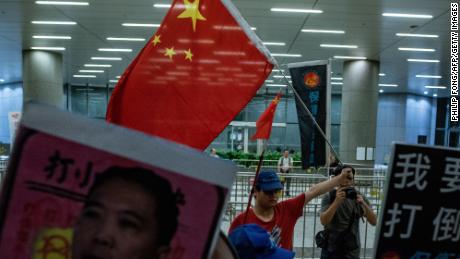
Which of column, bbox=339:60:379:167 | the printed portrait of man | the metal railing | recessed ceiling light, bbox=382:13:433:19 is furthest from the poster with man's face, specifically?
column, bbox=339:60:379:167

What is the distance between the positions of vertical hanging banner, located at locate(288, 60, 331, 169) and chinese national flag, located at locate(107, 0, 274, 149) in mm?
1996

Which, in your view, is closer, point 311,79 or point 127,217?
point 127,217

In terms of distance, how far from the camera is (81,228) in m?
1.14

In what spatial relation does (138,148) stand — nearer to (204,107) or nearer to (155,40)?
(204,107)

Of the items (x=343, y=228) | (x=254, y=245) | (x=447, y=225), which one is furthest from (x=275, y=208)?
(x=447, y=225)

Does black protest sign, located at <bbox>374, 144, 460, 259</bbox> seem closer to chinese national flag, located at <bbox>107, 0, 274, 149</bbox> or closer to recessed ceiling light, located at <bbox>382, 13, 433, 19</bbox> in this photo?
chinese national flag, located at <bbox>107, 0, 274, 149</bbox>

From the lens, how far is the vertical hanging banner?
5211 millimetres

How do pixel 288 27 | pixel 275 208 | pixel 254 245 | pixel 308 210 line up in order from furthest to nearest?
1. pixel 288 27
2. pixel 308 210
3. pixel 275 208
4. pixel 254 245

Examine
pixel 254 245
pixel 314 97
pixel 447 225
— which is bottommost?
pixel 254 245

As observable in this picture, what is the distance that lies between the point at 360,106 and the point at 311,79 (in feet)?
48.4

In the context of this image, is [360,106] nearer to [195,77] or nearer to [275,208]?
[275,208]

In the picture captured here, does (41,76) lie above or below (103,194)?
above

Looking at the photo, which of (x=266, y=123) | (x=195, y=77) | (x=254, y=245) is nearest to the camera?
(x=254, y=245)

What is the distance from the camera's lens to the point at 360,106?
1938cm
